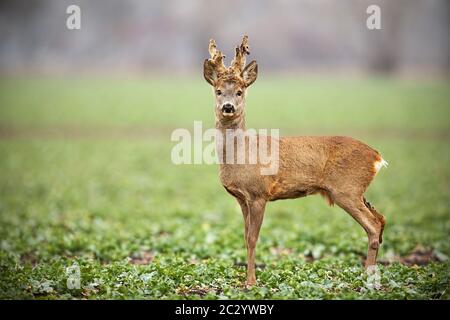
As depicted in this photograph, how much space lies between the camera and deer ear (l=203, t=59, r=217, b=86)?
8078mm

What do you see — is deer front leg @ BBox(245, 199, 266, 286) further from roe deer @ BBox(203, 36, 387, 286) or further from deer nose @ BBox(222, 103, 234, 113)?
deer nose @ BBox(222, 103, 234, 113)

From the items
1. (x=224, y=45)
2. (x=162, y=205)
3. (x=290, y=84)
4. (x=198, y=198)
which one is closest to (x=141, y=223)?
(x=162, y=205)

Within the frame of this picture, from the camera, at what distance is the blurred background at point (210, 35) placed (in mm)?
75812

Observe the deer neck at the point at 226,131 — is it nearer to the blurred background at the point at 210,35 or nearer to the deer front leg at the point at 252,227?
the deer front leg at the point at 252,227

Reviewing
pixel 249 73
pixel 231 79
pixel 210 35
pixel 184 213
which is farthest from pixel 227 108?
pixel 210 35

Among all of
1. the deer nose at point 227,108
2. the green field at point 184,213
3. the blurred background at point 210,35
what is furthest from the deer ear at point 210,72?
the blurred background at point 210,35

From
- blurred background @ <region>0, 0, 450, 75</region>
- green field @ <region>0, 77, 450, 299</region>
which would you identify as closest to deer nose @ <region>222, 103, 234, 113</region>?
green field @ <region>0, 77, 450, 299</region>

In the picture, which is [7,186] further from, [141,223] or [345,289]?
[345,289]

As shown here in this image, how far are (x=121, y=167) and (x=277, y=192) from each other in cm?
1468

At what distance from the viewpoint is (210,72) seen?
8.19 metres

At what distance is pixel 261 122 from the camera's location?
33.2m

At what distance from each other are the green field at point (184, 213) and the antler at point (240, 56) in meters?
2.71

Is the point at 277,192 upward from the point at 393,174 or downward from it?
upward
